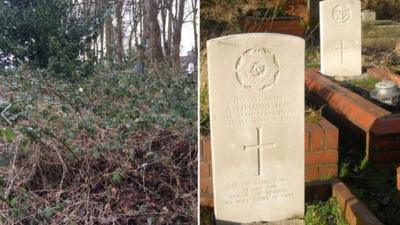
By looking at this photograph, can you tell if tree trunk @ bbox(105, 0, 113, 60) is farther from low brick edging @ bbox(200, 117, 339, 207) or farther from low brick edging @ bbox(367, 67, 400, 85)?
low brick edging @ bbox(367, 67, 400, 85)

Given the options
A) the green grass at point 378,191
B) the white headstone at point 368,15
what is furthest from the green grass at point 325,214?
the white headstone at point 368,15

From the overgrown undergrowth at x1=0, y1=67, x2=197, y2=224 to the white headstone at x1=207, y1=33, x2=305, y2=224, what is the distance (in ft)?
1.10

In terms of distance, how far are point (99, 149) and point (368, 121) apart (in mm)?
1798

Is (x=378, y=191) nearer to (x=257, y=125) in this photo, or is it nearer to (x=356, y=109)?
(x=356, y=109)

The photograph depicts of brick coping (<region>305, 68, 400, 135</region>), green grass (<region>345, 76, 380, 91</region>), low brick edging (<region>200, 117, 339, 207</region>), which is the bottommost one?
low brick edging (<region>200, 117, 339, 207</region>)

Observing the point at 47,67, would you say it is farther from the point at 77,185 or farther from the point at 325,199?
the point at 325,199

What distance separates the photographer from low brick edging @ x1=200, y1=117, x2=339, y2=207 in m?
2.84

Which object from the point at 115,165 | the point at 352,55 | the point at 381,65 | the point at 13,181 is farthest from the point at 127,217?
the point at 381,65

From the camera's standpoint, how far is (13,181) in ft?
8.21

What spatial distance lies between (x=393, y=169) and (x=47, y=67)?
2.26 meters

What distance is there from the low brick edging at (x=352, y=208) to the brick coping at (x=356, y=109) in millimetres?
652

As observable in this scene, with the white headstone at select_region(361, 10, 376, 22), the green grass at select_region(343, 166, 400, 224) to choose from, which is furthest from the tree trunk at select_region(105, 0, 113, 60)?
the white headstone at select_region(361, 10, 376, 22)

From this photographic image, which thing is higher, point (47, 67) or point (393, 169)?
point (47, 67)

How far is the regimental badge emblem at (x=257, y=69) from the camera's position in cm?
228
